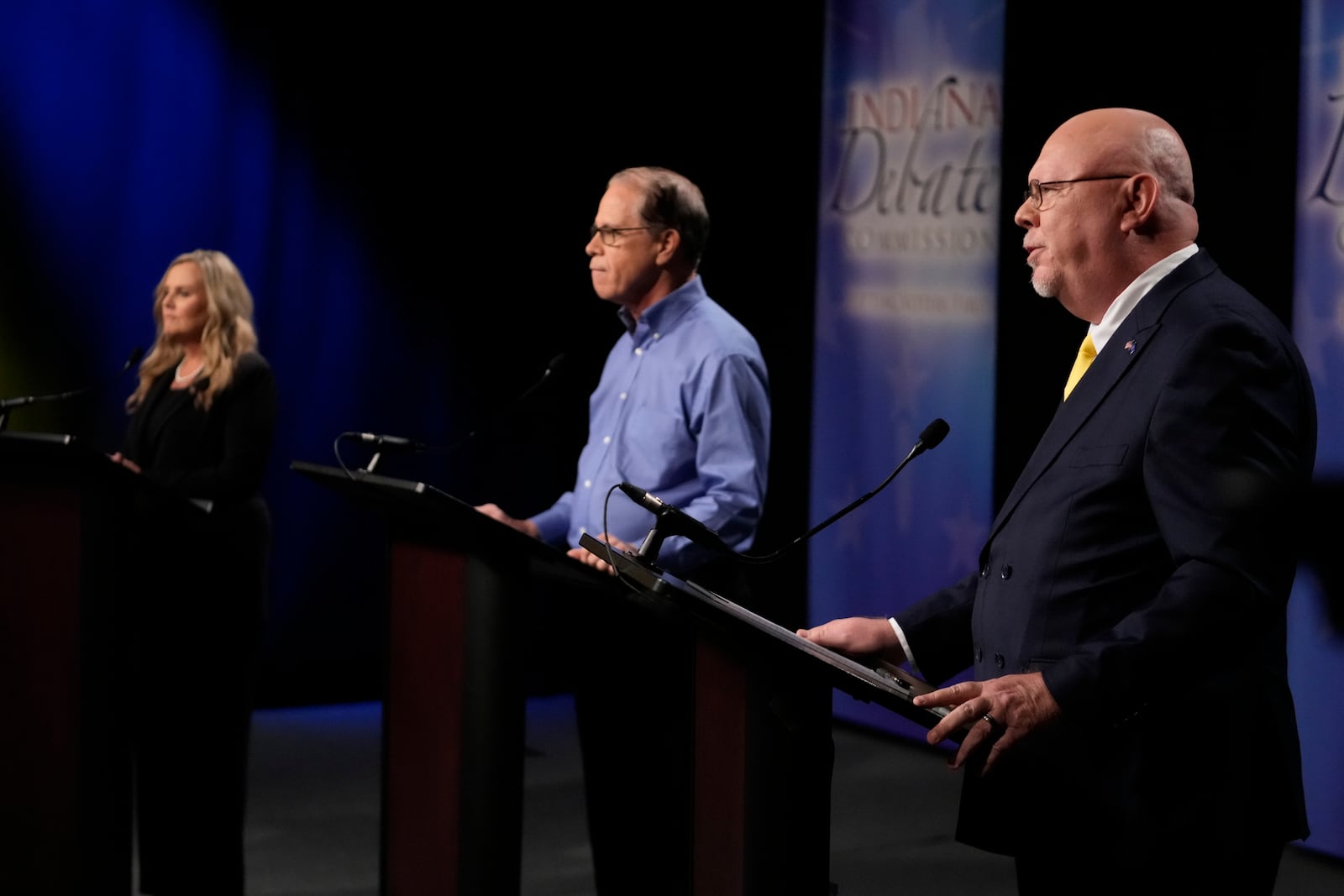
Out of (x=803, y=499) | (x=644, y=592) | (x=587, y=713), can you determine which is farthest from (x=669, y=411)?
(x=803, y=499)

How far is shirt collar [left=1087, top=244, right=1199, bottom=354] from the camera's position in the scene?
6.05ft

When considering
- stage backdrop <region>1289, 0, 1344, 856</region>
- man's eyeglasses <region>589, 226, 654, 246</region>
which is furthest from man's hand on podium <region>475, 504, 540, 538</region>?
stage backdrop <region>1289, 0, 1344, 856</region>

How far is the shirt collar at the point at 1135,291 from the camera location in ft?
6.05

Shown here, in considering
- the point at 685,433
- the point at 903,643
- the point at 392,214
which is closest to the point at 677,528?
the point at 903,643

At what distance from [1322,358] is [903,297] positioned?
1.59 m

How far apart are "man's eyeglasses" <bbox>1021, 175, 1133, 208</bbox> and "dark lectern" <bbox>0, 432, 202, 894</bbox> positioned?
1.74m

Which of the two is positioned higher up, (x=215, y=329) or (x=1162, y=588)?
(x=215, y=329)

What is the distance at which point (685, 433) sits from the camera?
3010 mm

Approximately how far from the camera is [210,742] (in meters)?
3.45

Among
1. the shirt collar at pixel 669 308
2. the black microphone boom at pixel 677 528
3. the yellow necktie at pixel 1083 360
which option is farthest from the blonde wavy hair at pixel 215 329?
the yellow necktie at pixel 1083 360

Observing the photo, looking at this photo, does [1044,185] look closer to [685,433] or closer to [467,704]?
[467,704]

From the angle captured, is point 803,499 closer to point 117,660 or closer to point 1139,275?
point 117,660

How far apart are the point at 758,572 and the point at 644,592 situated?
13.7 feet

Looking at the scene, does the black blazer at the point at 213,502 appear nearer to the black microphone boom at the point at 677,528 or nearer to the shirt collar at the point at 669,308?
the shirt collar at the point at 669,308
